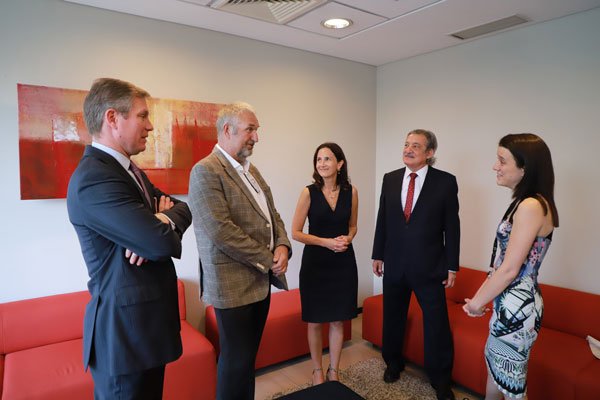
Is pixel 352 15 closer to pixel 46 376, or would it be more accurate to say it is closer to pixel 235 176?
pixel 235 176

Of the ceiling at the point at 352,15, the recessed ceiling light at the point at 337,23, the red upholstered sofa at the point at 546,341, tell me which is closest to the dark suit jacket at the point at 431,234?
the red upholstered sofa at the point at 546,341

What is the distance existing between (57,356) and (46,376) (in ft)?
0.72

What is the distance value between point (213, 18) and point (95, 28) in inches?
31.0

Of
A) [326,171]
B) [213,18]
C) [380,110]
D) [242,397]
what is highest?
[213,18]

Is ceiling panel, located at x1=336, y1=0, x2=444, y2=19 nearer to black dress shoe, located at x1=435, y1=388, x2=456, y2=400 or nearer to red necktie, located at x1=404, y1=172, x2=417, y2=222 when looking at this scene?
red necktie, located at x1=404, y1=172, x2=417, y2=222

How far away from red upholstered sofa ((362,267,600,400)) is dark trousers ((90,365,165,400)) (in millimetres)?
2034

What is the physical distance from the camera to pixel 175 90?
3006 millimetres

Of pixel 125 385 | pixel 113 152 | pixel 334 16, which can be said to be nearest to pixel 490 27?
pixel 334 16

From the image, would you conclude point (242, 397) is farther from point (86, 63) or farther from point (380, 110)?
point (380, 110)

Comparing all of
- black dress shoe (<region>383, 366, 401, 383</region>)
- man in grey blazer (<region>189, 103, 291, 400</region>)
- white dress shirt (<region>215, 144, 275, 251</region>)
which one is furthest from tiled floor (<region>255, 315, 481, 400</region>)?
white dress shirt (<region>215, 144, 275, 251</region>)

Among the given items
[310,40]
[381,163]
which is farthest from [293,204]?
[310,40]

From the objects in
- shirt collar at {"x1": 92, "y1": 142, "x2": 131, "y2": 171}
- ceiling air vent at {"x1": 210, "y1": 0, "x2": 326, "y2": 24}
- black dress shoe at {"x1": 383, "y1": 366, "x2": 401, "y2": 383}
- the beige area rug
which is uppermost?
Answer: ceiling air vent at {"x1": 210, "y1": 0, "x2": 326, "y2": 24}

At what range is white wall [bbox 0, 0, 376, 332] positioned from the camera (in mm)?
2482

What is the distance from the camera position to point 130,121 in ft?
4.61
